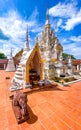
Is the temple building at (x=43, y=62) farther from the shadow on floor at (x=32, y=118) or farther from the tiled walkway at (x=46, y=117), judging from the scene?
the shadow on floor at (x=32, y=118)

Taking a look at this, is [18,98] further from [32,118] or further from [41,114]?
[41,114]

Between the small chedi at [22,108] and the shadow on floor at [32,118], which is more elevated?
the small chedi at [22,108]

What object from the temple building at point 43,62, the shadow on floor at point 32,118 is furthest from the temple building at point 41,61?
the shadow on floor at point 32,118

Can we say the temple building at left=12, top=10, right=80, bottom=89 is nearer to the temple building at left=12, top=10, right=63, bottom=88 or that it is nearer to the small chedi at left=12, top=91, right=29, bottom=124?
the temple building at left=12, top=10, right=63, bottom=88

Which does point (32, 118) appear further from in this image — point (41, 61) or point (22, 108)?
point (41, 61)

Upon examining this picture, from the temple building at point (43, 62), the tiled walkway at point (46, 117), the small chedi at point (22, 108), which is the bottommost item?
the tiled walkway at point (46, 117)

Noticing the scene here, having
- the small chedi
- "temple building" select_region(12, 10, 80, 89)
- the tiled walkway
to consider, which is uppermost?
"temple building" select_region(12, 10, 80, 89)

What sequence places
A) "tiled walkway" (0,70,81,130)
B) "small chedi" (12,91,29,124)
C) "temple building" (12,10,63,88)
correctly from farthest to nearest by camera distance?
"temple building" (12,10,63,88) → "small chedi" (12,91,29,124) → "tiled walkway" (0,70,81,130)

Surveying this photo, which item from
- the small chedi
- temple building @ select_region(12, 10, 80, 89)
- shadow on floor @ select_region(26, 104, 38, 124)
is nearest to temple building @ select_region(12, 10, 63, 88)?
temple building @ select_region(12, 10, 80, 89)

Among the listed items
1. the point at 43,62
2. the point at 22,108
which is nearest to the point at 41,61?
the point at 43,62

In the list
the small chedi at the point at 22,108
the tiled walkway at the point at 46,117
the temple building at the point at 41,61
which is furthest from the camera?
the temple building at the point at 41,61

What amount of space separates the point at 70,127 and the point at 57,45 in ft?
45.2

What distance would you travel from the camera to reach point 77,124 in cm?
268

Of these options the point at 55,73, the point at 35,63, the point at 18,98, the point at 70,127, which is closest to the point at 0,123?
the point at 18,98
